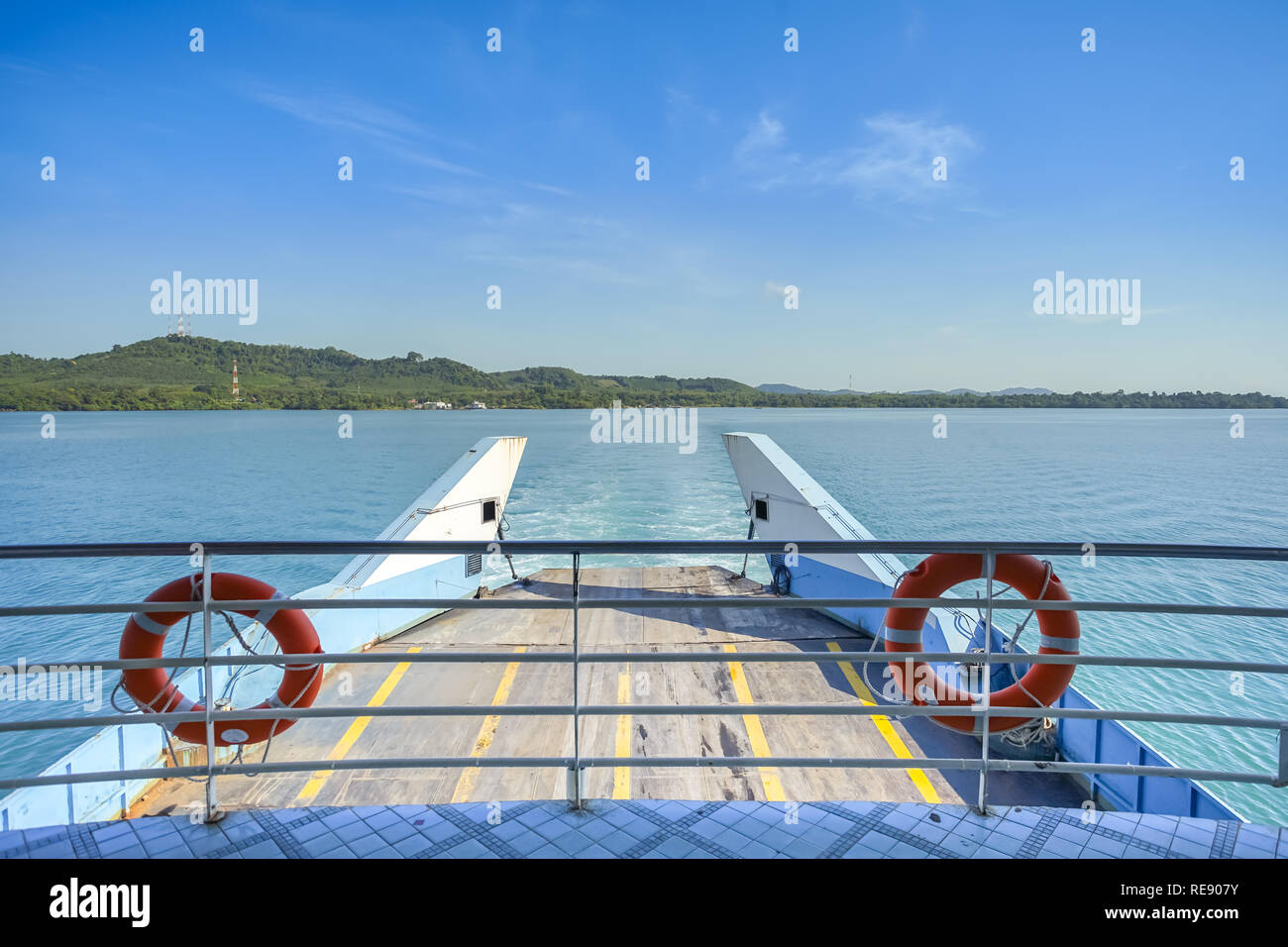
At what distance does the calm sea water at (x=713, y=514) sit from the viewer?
10789 millimetres

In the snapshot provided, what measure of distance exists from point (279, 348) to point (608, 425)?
52463mm

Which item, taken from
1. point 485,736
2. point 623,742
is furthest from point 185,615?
point 623,742

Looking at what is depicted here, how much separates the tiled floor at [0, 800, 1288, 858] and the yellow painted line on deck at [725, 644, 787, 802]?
1.05 metres

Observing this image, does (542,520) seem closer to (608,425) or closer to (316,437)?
(608,425)

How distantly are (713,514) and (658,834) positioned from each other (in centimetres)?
1805

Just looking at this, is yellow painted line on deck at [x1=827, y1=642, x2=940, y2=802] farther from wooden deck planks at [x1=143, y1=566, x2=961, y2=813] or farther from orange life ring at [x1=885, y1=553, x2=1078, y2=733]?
orange life ring at [x1=885, y1=553, x2=1078, y2=733]

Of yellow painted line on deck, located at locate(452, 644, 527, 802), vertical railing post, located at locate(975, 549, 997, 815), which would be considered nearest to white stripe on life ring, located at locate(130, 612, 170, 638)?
yellow painted line on deck, located at locate(452, 644, 527, 802)

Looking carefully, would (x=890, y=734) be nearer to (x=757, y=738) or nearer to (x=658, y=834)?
(x=757, y=738)

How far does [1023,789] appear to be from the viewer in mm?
4203

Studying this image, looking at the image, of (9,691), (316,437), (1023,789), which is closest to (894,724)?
(1023,789)

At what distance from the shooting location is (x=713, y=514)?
20203 mm

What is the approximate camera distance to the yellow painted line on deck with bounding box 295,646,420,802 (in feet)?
13.6

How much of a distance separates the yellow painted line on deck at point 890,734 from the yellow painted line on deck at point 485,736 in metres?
2.54

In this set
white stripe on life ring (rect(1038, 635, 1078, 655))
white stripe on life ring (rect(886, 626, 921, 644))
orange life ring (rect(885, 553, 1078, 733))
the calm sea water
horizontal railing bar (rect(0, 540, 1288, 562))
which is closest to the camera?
horizontal railing bar (rect(0, 540, 1288, 562))
